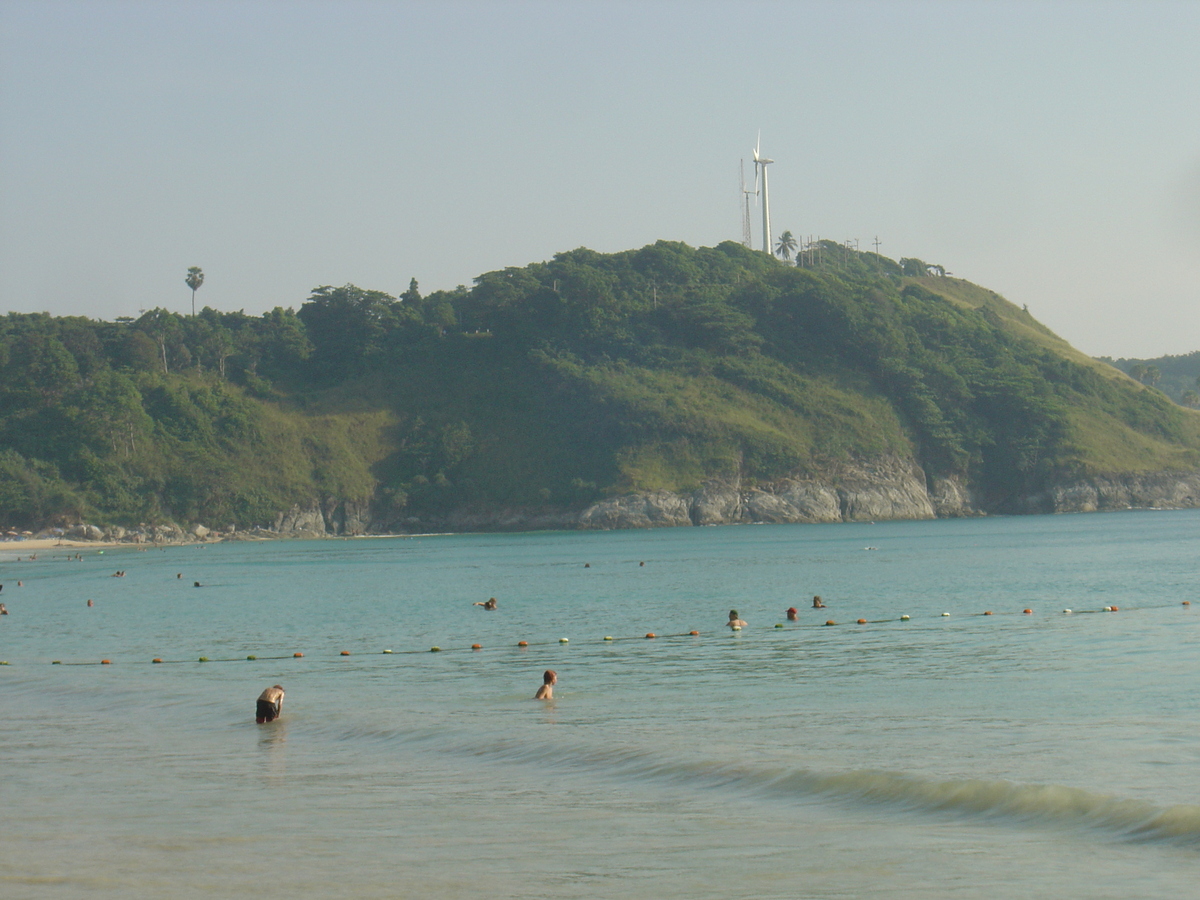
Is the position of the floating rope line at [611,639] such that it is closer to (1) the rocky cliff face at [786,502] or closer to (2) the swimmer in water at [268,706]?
(2) the swimmer in water at [268,706]

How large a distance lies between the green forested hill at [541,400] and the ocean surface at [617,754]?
374 feet

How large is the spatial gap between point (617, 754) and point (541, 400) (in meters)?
162

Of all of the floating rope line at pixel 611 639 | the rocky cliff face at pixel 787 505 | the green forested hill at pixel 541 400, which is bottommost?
the floating rope line at pixel 611 639

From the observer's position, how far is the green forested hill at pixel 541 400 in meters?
160

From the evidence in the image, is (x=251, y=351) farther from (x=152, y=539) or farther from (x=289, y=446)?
(x=152, y=539)

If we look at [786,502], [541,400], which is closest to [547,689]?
[786,502]

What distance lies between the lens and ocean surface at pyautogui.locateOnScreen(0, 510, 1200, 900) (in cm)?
1272

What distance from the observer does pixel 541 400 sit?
180 m

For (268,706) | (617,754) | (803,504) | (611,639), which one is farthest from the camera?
(803,504)

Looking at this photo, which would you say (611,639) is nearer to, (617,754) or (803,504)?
(617,754)

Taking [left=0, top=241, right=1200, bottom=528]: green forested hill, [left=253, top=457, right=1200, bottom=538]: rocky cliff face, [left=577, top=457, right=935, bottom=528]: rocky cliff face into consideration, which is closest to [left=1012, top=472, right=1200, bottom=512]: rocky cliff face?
[left=253, top=457, right=1200, bottom=538]: rocky cliff face

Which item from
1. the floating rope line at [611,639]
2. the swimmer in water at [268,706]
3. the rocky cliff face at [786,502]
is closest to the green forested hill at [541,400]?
the rocky cliff face at [786,502]

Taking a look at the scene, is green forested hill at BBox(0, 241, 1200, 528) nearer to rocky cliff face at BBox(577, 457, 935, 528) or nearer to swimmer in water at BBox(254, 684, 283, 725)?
rocky cliff face at BBox(577, 457, 935, 528)

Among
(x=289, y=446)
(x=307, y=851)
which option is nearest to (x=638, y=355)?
(x=289, y=446)
